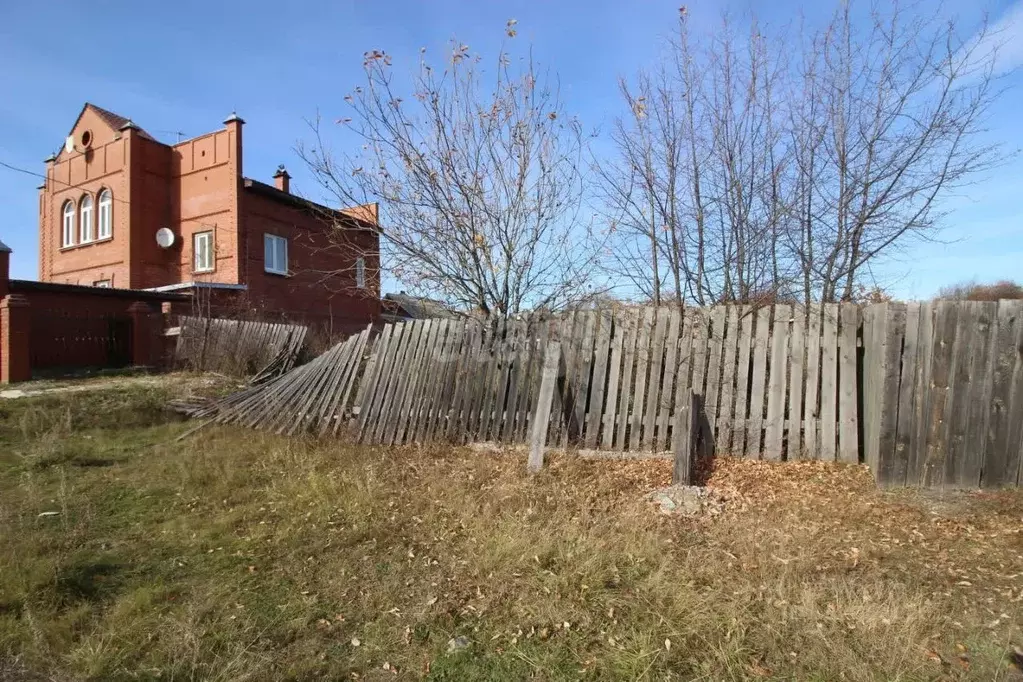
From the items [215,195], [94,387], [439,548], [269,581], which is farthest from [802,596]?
[215,195]

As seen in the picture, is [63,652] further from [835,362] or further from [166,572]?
[835,362]

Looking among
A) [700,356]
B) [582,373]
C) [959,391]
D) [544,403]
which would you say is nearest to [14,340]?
[544,403]

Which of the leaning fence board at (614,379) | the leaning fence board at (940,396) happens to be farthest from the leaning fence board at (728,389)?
the leaning fence board at (940,396)

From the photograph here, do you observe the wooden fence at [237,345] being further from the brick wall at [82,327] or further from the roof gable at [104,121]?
the roof gable at [104,121]

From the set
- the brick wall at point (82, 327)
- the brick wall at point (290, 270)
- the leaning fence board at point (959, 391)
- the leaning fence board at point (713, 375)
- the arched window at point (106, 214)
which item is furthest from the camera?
the arched window at point (106, 214)

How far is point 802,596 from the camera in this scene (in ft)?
10.5

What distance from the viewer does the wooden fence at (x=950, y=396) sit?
16.4 feet

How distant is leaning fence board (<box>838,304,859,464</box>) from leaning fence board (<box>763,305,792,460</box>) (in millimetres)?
496

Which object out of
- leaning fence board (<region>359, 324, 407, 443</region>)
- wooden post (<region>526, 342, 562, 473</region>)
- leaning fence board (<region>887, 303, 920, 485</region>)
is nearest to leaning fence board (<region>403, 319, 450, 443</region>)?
leaning fence board (<region>359, 324, 407, 443</region>)

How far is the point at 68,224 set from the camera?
24859 mm

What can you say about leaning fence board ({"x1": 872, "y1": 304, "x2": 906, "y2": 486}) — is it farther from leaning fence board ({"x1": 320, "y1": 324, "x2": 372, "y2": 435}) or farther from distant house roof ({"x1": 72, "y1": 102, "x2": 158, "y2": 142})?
distant house roof ({"x1": 72, "y1": 102, "x2": 158, "y2": 142})

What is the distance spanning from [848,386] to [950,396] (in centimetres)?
83

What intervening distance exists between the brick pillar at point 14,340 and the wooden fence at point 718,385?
769cm

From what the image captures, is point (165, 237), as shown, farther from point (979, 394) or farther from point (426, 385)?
point (979, 394)
